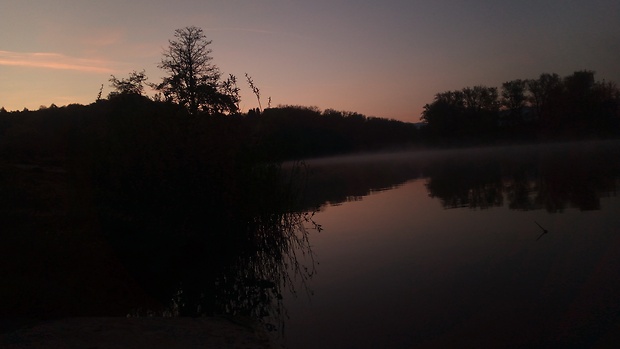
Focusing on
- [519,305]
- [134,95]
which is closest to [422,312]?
[519,305]

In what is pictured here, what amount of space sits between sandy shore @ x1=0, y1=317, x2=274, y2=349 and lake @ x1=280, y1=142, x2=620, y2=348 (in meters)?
0.75

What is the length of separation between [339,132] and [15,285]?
73826 mm

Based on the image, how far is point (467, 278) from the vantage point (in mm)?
8492

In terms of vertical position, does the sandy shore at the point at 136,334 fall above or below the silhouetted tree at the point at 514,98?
below

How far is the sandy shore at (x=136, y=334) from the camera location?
552cm

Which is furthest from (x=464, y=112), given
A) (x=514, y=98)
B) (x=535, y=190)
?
(x=535, y=190)

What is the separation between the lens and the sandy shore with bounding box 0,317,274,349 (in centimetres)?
552

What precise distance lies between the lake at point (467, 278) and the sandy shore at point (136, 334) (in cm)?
75

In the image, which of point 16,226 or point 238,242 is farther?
point 238,242

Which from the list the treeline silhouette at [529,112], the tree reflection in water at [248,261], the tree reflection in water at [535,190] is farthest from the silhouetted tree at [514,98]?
the tree reflection in water at [248,261]

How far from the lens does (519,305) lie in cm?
707

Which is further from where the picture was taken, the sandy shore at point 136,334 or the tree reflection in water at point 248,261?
the tree reflection in water at point 248,261

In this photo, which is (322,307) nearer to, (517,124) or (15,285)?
(15,285)

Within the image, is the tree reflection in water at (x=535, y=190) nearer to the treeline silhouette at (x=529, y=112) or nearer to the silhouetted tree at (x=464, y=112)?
the treeline silhouette at (x=529, y=112)
